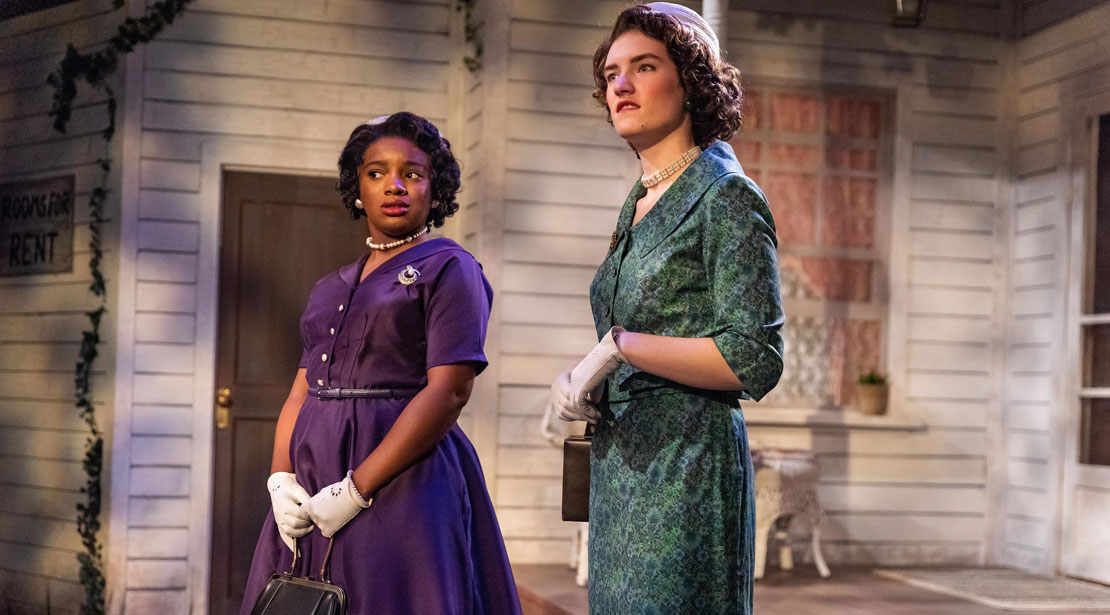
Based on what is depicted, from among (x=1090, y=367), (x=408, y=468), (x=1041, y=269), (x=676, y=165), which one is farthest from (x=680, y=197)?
(x=1041, y=269)

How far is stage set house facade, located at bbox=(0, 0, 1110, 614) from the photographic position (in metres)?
5.15

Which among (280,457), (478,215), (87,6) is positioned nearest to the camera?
(280,457)

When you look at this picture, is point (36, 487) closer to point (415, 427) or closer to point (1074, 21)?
point (415, 427)

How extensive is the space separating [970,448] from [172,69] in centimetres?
424

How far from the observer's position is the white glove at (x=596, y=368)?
1.40m

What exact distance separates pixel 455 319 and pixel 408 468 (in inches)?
10.3

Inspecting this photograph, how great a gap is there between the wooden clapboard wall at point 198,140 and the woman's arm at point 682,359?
4.22 m

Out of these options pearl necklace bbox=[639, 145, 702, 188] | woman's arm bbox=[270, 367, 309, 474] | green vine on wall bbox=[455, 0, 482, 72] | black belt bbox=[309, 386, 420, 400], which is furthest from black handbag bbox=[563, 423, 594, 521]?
green vine on wall bbox=[455, 0, 482, 72]

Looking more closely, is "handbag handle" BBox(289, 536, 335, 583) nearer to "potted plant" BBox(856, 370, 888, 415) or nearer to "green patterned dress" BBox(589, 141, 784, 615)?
"green patterned dress" BBox(589, 141, 784, 615)

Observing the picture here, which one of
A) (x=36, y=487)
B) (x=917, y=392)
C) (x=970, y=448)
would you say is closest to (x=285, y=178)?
(x=36, y=487)

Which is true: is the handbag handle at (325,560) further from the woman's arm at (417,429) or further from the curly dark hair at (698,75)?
the curly dark hair at (698,75)

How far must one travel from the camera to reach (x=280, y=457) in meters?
2.04

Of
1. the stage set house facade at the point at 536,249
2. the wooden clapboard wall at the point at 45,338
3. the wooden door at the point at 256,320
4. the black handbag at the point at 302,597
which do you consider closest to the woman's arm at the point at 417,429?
the black handbag at the point at 302,597

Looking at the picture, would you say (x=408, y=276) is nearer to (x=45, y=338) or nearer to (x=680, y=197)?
(x=680, y=197)
